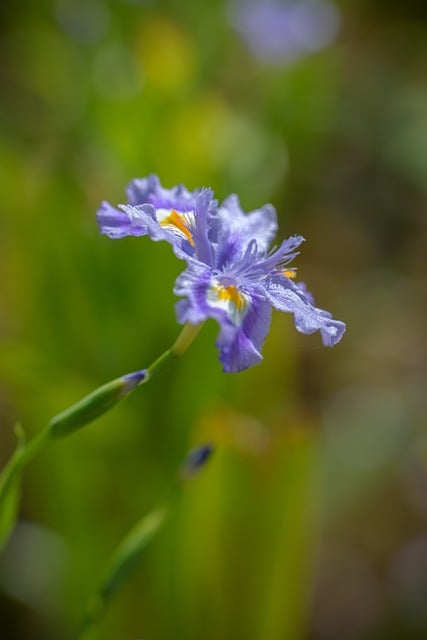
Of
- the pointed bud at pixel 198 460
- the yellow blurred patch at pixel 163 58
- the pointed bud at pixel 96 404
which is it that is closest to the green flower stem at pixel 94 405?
the pointed bud at pixel 96 404

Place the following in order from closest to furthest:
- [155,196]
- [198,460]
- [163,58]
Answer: [155,196], [198,460], [163,58]

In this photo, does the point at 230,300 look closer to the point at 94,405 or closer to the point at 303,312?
the point at 303,312

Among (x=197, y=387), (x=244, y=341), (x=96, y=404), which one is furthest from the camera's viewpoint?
(x=197, y=387)

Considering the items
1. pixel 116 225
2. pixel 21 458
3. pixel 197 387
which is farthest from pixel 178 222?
pixel 197 387

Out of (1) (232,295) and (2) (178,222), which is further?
(2) (178,222)

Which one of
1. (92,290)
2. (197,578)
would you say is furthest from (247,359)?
(92,290)

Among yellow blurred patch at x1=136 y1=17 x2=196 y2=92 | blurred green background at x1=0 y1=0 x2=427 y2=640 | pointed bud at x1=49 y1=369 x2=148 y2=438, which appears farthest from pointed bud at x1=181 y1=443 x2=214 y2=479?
yellow blurred patch at x1=136 y1=17 x2=196 y2=92
